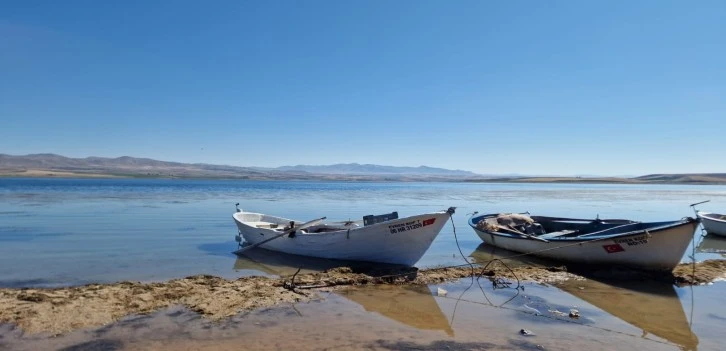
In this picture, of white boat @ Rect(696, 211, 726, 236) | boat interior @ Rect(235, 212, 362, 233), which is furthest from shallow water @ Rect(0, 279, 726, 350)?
white boat @ Rect(696, 211, 726, 236)

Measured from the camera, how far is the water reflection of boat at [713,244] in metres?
17.4

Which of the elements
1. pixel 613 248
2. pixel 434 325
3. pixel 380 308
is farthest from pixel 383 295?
pixel 613 248

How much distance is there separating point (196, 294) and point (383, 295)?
384 cm

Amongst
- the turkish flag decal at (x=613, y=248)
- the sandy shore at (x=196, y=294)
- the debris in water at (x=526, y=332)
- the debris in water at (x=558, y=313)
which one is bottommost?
the debris in water at (x=558, y=313)

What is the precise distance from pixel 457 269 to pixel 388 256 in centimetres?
189

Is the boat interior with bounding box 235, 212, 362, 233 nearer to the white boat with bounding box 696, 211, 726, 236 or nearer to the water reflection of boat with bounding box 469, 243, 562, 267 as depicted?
the water reflection of boat with bounding box 469, 243, 562, 267

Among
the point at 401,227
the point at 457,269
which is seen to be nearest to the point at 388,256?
the point at 401,227

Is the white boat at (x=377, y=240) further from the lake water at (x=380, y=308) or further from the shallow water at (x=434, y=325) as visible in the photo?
the shallow water at (x=434, y=325)

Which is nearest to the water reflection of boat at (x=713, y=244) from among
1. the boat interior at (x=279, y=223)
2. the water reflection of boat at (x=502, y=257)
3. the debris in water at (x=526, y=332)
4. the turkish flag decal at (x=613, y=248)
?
the water reflection of boat at (x=502, y=257)

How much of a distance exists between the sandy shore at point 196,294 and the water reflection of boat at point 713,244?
6.33 metres

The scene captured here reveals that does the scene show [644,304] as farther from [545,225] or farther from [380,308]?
[545,225]

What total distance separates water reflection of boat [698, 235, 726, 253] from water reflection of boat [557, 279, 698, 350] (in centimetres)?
888

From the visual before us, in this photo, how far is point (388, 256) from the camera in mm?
12477

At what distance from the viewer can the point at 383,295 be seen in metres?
9.70
